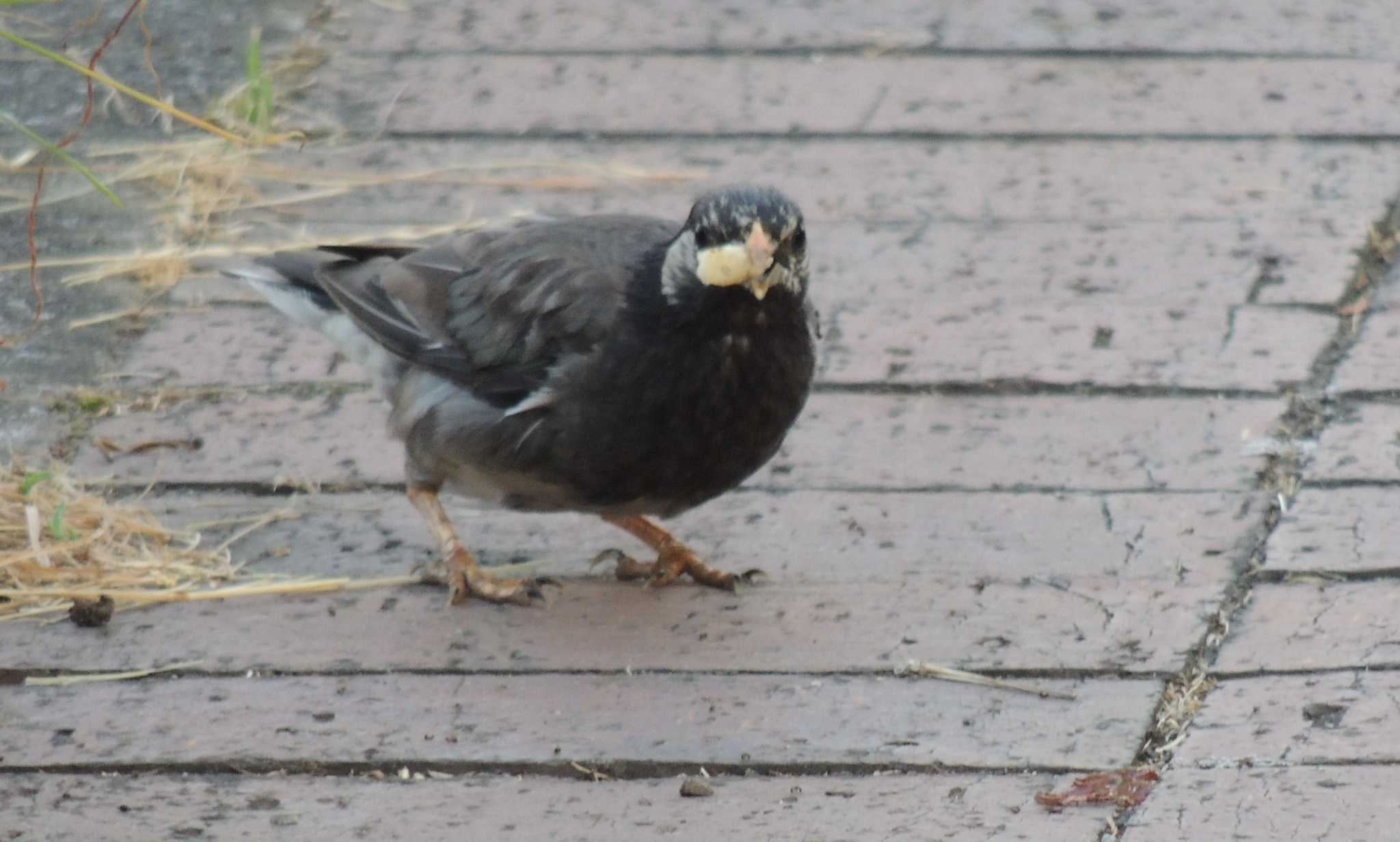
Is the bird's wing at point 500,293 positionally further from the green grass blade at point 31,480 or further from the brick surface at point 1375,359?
the brick surface at point 1375,359

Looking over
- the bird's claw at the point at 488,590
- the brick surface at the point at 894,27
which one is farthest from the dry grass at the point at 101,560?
the brick surface at the point at 894,27

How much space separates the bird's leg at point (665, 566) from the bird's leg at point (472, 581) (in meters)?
0.13

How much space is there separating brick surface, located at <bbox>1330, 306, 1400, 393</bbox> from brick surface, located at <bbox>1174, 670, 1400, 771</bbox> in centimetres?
96

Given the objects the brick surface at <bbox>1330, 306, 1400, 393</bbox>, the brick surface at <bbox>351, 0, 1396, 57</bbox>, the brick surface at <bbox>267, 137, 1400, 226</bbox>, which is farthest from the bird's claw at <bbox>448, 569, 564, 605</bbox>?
the brick surface at <bbox>351, 0, 1396, 57</bbox>

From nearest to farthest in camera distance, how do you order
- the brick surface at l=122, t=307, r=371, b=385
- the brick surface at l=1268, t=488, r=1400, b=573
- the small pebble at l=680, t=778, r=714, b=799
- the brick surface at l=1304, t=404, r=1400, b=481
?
1. the small pebble at l=680, t=778, r=714, b=799
2. the brick surface at l=1268, t=488, r=1400, b=573
3. the brick surface at l=1304, t=404, r=1400, b=481
4. the brick surface at l=122, t=307, r=371, b=385

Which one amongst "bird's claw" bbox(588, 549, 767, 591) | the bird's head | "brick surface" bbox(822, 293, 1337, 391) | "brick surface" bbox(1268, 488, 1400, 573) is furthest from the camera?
"brick surface" bbox(822, 293, 1337, 391)

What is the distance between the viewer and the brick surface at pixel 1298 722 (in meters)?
2.91

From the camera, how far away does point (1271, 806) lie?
2.80 m

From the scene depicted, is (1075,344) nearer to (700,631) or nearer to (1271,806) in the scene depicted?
(700,631)

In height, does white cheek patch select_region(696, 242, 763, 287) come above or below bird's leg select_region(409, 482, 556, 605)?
above

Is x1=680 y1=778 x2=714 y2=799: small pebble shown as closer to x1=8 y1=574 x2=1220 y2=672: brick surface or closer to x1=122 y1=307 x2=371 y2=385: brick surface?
x1=8 y1=574 x2=1220 y2=672: brick surface

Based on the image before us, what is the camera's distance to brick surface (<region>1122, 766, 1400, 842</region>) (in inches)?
108

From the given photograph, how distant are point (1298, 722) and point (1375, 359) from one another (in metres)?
1.23

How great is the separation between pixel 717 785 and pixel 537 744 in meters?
0.28
